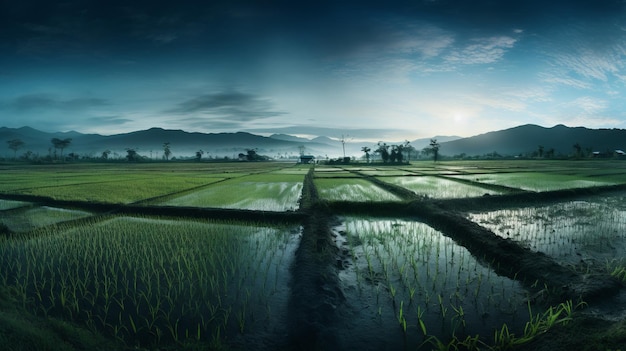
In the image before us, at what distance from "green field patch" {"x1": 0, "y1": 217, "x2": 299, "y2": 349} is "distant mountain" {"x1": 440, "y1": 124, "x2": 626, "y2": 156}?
12256 cm

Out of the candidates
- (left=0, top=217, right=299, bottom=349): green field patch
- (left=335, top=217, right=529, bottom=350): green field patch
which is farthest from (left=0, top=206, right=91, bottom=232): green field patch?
(left=335, top=217, right=529, bottom=350): green field patch

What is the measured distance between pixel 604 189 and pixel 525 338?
17.6m

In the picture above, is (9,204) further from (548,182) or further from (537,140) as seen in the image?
(537,140)

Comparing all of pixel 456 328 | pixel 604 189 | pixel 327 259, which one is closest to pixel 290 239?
pixel 327 259

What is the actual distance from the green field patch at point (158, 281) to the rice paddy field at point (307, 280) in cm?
3

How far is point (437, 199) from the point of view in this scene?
12531mm

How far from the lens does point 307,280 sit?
207 inches

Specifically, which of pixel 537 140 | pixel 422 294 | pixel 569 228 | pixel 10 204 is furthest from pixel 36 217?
pixel 537 140

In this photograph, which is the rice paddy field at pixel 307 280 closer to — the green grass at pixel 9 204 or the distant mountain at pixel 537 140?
the green grass at pixel 9 204

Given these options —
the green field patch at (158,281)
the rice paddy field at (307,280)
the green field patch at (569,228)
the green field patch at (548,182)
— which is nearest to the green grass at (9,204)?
the rice paddy field at (307,280)

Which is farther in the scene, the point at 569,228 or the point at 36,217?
the point at 36,217

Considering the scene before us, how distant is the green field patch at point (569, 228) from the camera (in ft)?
22.4

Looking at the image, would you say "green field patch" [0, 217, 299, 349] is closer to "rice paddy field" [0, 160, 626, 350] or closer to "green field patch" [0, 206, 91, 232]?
"rice paddy field" [0, 160, 626, 350]

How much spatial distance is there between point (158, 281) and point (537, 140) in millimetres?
169440
